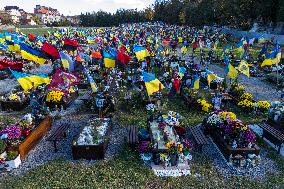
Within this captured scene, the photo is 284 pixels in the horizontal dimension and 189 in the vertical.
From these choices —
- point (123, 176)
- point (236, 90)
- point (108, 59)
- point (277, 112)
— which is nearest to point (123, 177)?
point (123, 176)

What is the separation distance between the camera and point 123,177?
13.0m

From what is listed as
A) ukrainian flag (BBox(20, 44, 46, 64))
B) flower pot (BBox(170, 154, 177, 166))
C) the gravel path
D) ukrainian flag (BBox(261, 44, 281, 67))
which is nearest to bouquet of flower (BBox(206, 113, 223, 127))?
flower pot (BBox(170, 154, 177, 166))

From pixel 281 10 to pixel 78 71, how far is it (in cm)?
4854

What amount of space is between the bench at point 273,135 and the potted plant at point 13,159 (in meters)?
12.8

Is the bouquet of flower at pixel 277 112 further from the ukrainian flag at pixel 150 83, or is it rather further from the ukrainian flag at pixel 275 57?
the ukrainian flag at pixel 275 57

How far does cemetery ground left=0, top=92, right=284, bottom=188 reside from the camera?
12539 mm

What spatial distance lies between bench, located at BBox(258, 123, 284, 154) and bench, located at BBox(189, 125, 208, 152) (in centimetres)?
358

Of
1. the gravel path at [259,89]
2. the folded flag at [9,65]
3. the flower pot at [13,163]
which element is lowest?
the flower pot at [13,163]

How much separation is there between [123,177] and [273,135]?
8.33 meters

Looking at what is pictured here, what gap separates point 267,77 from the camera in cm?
2988

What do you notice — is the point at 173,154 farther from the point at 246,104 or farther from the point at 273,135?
the point at 246,104

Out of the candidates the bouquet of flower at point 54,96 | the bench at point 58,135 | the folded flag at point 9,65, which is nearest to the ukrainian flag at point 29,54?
the folded flag at point 9,65

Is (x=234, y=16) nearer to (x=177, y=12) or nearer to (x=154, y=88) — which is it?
(x=177, y=12)

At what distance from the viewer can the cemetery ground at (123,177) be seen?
12539 millimetres
